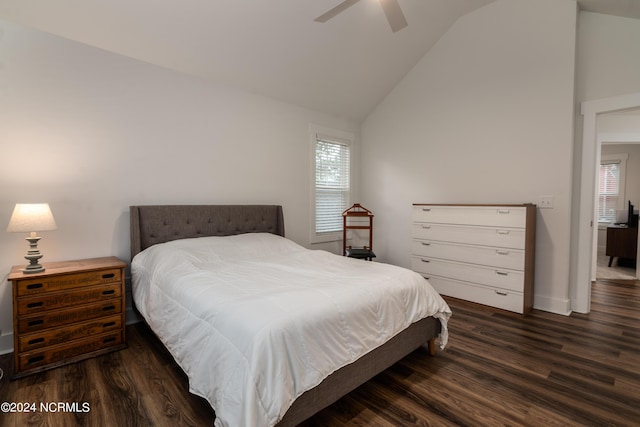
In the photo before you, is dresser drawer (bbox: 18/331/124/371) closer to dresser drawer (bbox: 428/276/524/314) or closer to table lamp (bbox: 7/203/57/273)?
table lamp (bbox: 7/203/57/273)

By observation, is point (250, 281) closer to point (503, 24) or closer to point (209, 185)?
point (209, 185)

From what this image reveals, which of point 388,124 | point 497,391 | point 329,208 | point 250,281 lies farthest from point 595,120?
point 250,281

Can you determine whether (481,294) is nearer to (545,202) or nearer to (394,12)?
(545,202)

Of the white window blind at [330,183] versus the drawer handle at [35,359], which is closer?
the drawer handle at [35,359]

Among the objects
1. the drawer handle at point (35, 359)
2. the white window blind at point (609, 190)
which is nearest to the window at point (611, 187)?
the white window blind at point (609, 190)

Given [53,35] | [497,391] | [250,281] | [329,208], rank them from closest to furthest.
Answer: [497,391], [250,281], [53,35], [329,208]

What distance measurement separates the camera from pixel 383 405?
68.4 inches

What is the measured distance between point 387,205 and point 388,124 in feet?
4.03

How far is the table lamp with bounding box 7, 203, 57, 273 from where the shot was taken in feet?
6.70

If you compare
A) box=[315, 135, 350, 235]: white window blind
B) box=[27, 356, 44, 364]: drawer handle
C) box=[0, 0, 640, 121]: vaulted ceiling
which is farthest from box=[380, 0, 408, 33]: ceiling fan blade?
box=[27, 356, 44, 364]: drawer handle

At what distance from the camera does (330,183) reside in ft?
15.0

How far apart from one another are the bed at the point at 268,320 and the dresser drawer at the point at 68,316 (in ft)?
0.67

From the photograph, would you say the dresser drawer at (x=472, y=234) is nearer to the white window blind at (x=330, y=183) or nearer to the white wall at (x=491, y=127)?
the white wall at (x=491, y=127)

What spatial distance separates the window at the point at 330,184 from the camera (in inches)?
172
